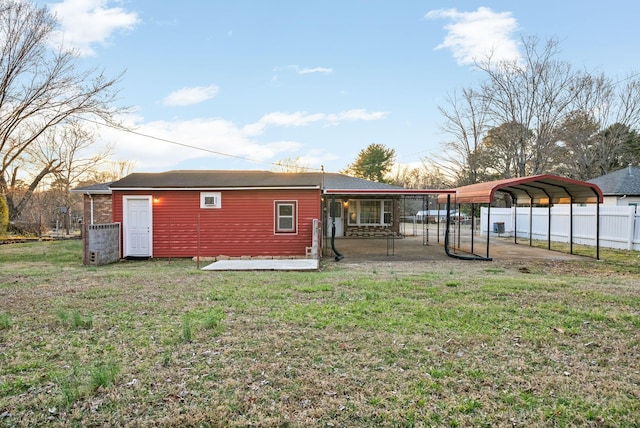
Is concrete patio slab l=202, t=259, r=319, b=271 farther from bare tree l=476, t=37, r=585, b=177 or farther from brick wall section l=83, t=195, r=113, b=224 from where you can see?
bare tree l=476, t=37, r=585, b=177

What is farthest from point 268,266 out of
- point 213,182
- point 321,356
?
point 321,356

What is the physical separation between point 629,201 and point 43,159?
34.1 metres

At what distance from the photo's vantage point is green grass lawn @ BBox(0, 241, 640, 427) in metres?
2.59

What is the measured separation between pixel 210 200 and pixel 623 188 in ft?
68.6

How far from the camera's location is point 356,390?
287 centimetres

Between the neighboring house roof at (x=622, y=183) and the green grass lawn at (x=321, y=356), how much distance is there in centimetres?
1684

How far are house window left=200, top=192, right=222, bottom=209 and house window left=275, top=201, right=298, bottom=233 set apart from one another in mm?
1868

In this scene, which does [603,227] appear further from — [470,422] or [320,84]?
[470,422]

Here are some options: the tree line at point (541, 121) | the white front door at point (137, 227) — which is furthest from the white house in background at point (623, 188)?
the white front door at point (137, 227)

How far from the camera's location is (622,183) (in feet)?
66.1

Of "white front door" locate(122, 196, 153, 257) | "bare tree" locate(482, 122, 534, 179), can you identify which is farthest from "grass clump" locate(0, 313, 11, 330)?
"bare tree" locate(482, 122, 534, 179)

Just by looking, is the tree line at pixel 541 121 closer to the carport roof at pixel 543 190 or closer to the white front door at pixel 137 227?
the carport roof at pixel 543 190

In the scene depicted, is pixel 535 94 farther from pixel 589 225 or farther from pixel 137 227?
pixel 137 227

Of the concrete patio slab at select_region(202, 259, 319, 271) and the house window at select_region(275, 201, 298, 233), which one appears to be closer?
the concrete patio slab at select_region(202, 259, 319, 271)
